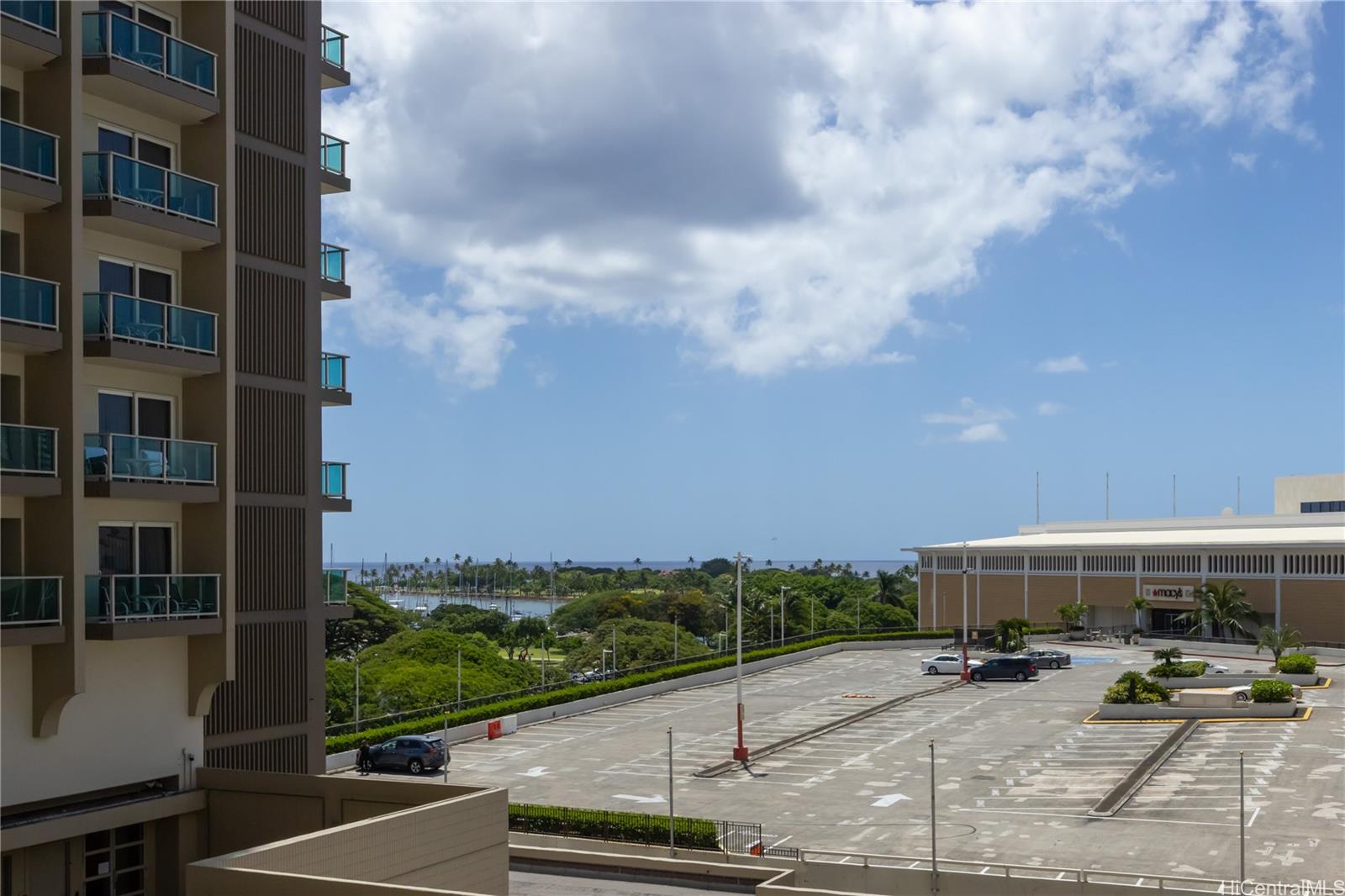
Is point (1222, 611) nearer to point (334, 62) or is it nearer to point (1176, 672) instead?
point (1176, 672)

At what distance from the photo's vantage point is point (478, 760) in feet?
172

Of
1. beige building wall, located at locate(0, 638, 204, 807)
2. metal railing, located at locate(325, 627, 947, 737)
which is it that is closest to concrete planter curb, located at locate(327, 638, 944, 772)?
metal railing, located at locate(325, 627, 947, 737)

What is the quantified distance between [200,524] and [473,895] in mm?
9225

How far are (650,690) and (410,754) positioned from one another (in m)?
22.9

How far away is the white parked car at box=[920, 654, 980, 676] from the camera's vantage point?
245ft

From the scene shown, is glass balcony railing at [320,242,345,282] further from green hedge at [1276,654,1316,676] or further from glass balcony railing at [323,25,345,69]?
green hedge at [1276,654,1316,676]

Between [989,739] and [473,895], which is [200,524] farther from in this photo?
[989,739]

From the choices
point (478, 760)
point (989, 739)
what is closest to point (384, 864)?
point (478, 760)

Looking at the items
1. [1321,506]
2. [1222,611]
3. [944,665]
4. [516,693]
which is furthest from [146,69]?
[1321,506]

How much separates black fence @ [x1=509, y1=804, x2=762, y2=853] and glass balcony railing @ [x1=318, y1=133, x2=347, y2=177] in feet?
64.9

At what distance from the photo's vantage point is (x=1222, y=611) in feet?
294

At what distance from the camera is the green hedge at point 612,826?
36.3 m

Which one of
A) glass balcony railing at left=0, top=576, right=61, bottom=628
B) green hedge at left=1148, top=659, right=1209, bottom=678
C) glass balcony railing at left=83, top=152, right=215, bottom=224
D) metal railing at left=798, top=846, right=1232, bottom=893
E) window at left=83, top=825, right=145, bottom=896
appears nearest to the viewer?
glass balcony railing at left=0, top=576, right=61, bottom=628

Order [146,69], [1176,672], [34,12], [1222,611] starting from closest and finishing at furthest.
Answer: [34,12] → [146,69] → [1176,672] → [1222,611]
